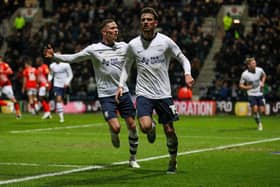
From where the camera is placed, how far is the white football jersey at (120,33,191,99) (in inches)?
561

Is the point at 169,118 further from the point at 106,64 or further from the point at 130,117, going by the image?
the point at 106,64

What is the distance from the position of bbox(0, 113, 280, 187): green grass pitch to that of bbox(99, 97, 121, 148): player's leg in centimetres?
59

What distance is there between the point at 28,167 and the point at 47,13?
3598cm

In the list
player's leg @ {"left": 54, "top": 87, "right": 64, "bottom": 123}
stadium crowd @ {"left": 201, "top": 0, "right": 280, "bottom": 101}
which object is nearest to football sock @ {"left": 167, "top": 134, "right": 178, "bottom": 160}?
player's leg @ {"left": 54, "top": 87, "right": 64, "bottom": 123}

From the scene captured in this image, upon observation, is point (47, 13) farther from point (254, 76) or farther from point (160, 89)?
point (160, 89)

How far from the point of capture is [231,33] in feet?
137

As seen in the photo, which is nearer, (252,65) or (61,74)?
(252,65)

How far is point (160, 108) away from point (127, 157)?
11.3 ft

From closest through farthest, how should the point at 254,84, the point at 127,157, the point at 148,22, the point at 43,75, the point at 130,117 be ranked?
the point at 148,22 < the point at 130,117 < the point at 127,157 < the point at 254,84 < the point at 43,75

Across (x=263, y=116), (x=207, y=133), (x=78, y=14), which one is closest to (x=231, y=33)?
(x=263, y=116)

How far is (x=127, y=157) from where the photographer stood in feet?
57.3

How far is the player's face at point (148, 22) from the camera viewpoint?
13.9 m

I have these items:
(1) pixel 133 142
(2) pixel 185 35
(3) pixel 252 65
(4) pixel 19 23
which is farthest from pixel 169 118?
(4) pixel 19 23

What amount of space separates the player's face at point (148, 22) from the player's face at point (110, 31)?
4.91 feet
